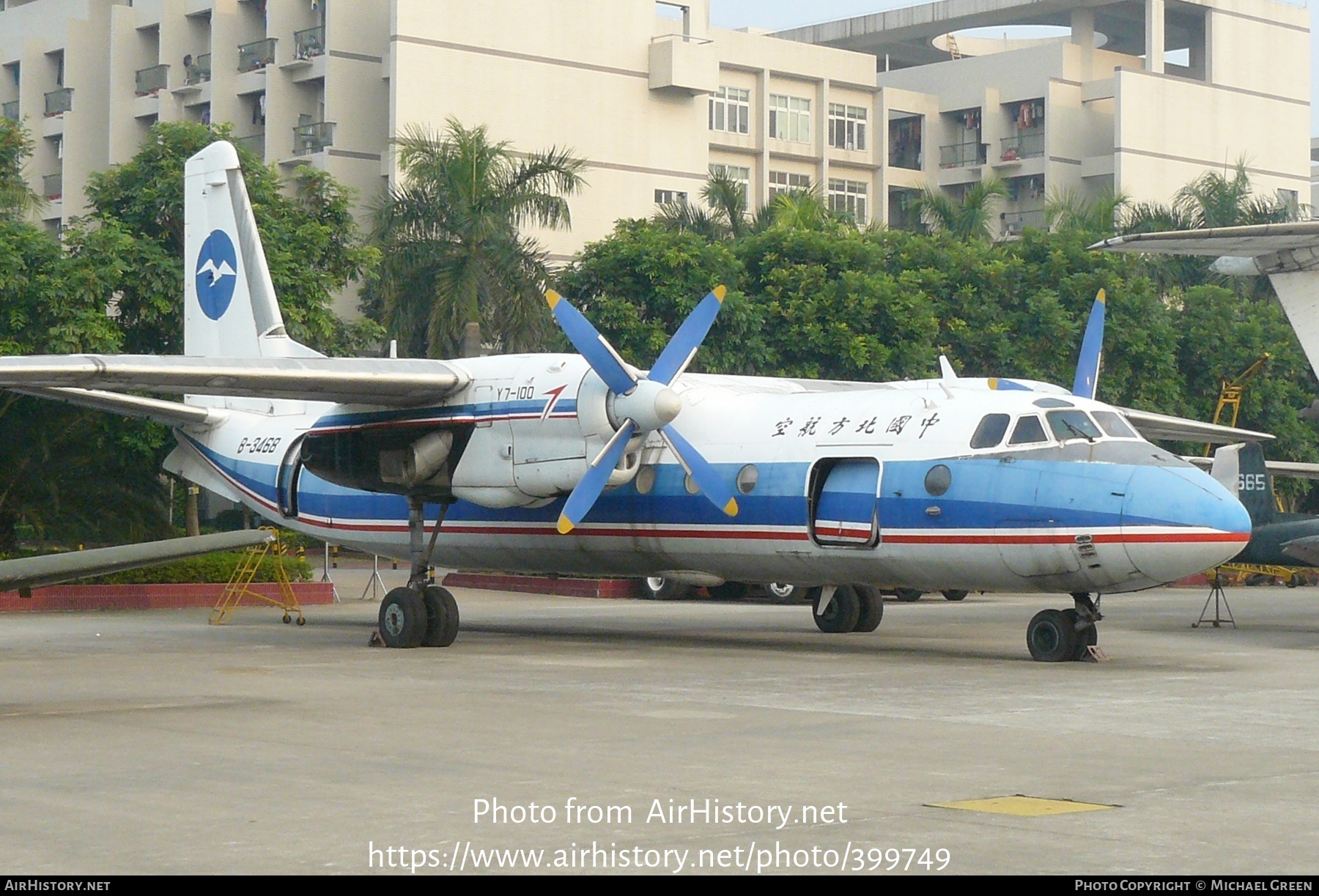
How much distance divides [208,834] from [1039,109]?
76564mm

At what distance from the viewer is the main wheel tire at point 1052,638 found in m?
18.0

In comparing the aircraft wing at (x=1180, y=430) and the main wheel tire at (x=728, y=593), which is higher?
the aircraft wing at (x=1180, y=430)

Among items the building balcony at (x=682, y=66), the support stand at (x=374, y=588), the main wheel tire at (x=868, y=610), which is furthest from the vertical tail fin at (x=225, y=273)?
the building balcony at (x=682, y=66)

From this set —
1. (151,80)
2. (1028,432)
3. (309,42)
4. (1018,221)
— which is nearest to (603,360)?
(1028,432)

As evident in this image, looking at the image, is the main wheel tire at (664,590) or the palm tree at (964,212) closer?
the main wheel tire at (664,590)

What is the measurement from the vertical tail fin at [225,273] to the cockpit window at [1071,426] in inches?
457

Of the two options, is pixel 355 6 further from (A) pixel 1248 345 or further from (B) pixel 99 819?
(B) pixel 99 819

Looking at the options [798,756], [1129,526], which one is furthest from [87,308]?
[798,756]

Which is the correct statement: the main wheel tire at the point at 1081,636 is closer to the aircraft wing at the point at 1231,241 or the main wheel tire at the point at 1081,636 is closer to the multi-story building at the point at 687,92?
the aircraft wing at the point at 1231,241

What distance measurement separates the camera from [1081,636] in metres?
18.0

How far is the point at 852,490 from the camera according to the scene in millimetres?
18625

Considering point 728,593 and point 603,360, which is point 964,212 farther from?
point 603,360

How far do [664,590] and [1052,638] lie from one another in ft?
53.6

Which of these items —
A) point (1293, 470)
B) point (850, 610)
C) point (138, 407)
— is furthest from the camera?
point (1293, 470)
